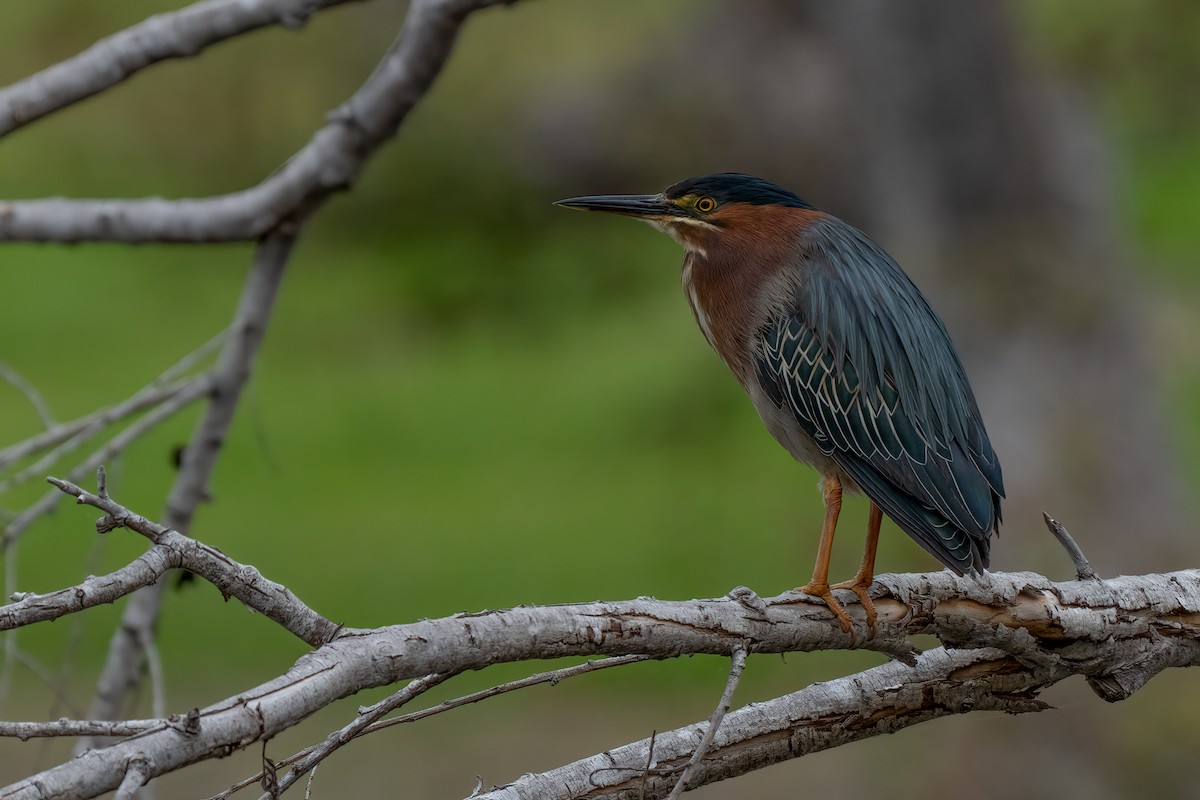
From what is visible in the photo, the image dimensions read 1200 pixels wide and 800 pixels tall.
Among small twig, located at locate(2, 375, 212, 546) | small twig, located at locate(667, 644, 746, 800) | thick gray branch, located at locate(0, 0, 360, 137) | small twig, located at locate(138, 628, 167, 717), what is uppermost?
thick gray branch, located at locate(0, 0, 360, 137)

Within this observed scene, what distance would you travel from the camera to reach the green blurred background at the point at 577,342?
18.3 ft

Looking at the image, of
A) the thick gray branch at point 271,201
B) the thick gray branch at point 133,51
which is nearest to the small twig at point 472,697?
the thick gray branch at point 271,201

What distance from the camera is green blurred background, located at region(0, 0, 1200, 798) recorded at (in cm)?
559

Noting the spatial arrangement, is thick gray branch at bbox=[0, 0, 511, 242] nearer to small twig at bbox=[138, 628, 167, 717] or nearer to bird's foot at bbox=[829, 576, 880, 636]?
small twig at bbox=[138, 628, 167, 717]

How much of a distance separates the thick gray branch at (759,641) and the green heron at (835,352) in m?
0.30

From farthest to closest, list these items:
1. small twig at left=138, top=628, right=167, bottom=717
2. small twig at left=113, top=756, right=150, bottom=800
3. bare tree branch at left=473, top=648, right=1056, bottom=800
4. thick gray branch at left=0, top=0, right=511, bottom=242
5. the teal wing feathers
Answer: thick gray branch at left=0, top=0, right=511, bottom=242 < the teal wing feathers < small twig at left=138, top=628, right=167, bottom=717 < bare tree branch at left=473, top=648, right=1056, bottom=800 < small twig at left=113, top=756, right=150, bottom=800

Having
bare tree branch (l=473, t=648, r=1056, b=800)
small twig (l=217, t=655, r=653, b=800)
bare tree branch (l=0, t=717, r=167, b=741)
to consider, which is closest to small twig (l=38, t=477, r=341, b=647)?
bare tree branch (l=0, t=717, r=167, b=741)

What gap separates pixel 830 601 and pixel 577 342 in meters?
8.45

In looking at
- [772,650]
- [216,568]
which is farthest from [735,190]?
[216,568]

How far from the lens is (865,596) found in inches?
92.4

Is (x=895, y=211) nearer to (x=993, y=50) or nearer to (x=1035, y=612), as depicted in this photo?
(x=993, y=50)

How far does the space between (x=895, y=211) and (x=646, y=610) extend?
427cm

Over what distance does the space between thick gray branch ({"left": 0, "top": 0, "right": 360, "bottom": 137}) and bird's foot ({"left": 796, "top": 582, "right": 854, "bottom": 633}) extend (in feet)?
5.20

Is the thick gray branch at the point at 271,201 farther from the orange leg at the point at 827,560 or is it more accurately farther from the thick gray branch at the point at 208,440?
the orange leg at the point at 827,560
